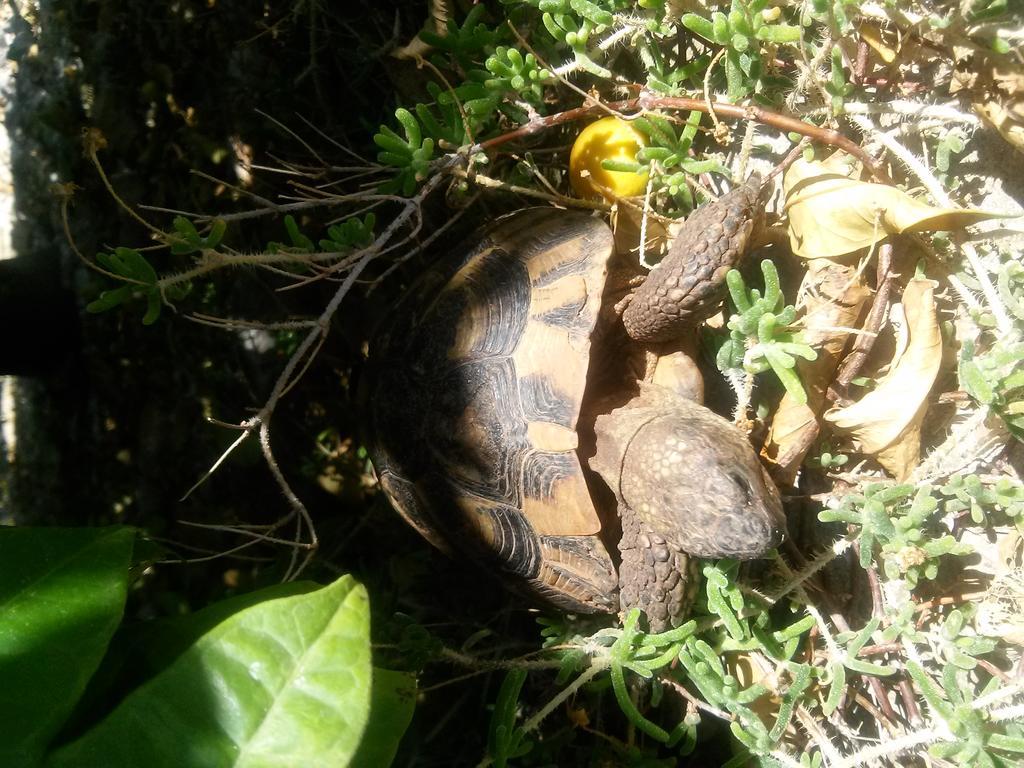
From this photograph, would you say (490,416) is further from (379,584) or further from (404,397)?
(379,584)

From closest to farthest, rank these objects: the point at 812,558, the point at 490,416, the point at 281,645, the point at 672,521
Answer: the point at 281,645
the point at 672,521
the point at 490,416
the point at 812,558

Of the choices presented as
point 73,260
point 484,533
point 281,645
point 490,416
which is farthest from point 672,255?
point 73,260

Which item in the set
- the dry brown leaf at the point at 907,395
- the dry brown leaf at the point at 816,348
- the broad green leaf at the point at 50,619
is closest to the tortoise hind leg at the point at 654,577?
the dry brown leaf at the point at 816,348

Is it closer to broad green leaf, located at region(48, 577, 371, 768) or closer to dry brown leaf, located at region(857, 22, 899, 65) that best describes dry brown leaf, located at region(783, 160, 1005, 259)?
dry brown leaf, located at region(857, 22, 899, 65)

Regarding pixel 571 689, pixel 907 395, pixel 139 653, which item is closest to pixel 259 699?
pixel 139 653

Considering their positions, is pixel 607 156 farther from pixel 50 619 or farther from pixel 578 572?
pixel 50 619

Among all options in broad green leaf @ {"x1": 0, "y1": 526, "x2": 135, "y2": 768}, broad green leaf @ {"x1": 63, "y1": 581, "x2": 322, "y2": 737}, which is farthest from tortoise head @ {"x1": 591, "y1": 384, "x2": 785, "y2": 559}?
broad green leaf @ {"x1": 0, "y1": 526, "x2": 135, "y2": 768}

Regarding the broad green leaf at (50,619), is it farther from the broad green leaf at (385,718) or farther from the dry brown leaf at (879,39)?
the dry brown leaf at (879,39)
